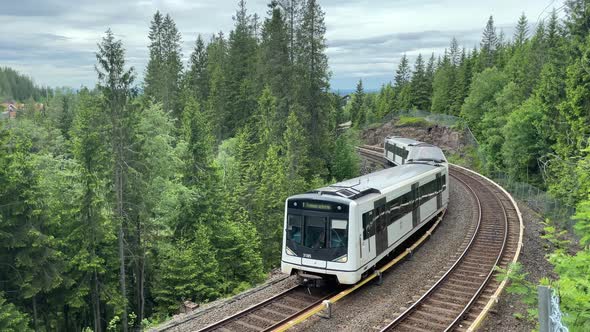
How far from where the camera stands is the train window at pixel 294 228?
14.6 m

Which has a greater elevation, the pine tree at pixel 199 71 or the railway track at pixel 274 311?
the pine tree at pixel 199 71

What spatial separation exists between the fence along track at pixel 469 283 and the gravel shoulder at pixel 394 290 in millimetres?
489

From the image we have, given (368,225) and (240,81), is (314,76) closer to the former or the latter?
(240,81)

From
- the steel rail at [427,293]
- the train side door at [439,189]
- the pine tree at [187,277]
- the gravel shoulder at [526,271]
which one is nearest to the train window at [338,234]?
the steel rail at [427,293]

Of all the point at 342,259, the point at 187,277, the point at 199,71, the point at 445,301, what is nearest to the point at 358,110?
the point at 199,71

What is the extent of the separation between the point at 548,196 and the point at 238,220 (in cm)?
2064

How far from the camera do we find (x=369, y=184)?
17.0 meters

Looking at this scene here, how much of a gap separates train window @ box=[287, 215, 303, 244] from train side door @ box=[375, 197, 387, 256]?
2778 millimetres

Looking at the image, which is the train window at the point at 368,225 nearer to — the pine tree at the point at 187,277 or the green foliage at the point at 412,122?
the pine tree at the point at 187,277

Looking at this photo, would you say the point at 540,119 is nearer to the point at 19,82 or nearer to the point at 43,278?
the point at 43,278

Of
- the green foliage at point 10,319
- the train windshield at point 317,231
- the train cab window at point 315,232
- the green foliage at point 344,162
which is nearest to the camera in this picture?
the train windshield at point 317,231

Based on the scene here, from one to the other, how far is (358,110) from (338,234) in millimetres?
98845

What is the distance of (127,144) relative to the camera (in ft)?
72.7

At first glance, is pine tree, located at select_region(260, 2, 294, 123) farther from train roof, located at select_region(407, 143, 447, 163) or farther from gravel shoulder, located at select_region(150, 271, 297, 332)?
gravel shoulder, located at select_region(150, 271, 297, 332)
